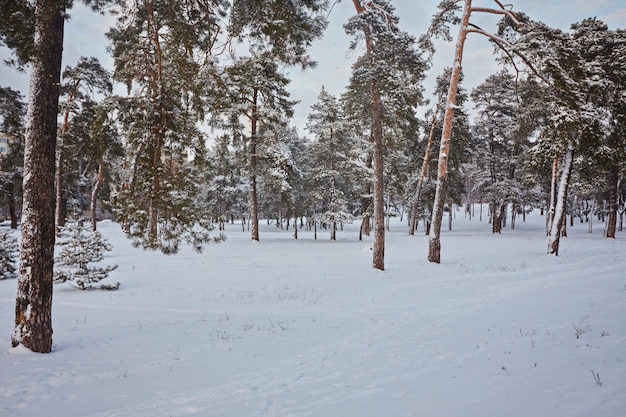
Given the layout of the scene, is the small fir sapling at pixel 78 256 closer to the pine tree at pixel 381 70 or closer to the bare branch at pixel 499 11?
the pine tree at pixel 381 70

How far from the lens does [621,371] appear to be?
168 inches

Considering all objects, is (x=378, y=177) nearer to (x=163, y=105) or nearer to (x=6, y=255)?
(x=163, y=105)

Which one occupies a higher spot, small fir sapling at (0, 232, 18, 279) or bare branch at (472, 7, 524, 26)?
bare branch at (472, 7, 524, 26)

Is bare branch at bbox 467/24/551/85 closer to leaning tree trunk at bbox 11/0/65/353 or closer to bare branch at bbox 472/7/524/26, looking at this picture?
bare branch at bbox 472/7/524/26

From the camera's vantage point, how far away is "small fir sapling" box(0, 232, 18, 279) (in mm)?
12703

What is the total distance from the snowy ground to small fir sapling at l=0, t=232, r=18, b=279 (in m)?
0.79

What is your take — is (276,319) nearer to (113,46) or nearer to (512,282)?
(113,46)

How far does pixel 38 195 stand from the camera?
5777mm

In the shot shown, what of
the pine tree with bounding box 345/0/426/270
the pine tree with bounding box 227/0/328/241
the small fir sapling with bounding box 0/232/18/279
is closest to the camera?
the pine tree with bounding box 227/0/328/241

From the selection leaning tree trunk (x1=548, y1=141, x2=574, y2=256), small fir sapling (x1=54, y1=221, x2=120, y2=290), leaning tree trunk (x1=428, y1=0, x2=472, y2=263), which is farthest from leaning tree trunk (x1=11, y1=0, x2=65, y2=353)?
leaning tree trunk (x1=548, y1=141, x2=574, y2=256)

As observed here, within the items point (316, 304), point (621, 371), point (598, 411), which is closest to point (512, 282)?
point (316, 304)

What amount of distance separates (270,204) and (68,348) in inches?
1862

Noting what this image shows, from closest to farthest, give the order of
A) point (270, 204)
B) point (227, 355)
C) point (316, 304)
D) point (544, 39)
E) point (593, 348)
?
point (593, 348) → point (227, 355) → point (316, 304) → point (544, 39) → point (270, 204)

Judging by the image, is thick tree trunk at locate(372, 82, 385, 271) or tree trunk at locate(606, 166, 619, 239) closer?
thick tree trunk at locate(372, 82, 385, 271)
